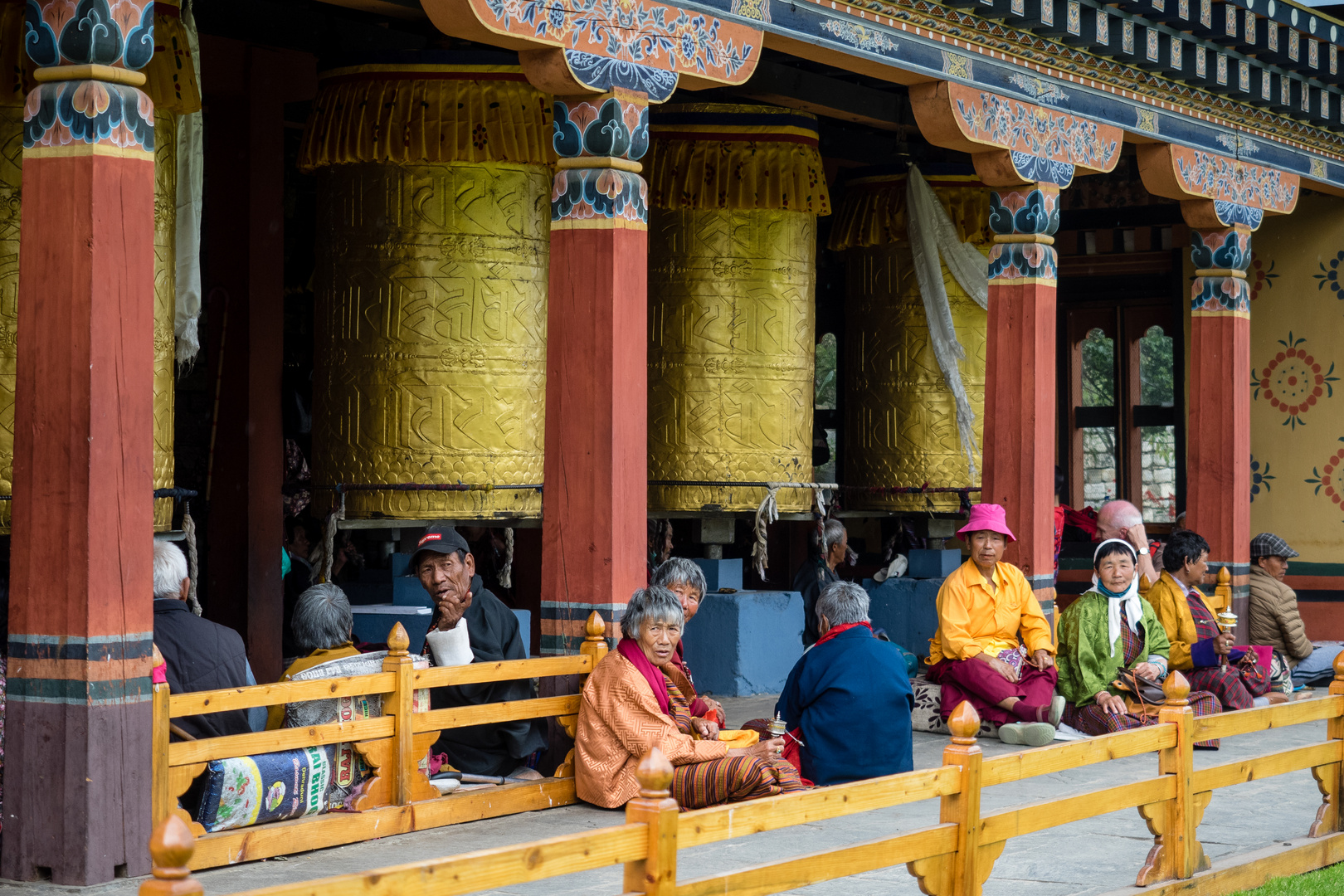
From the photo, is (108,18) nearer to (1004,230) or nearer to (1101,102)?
(1004,230)

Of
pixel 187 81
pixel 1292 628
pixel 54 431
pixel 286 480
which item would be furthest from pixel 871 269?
pixel 54 431

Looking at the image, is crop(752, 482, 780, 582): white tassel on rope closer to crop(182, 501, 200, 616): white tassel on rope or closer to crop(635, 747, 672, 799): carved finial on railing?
crop(182, 501, 200, 616): white tassel on rope

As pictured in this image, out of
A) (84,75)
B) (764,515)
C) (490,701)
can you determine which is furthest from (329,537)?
(84,75)

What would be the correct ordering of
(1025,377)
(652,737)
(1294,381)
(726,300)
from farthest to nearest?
(1294,381), (726,300), (1025,377), (652,737)

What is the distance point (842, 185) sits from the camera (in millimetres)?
10703

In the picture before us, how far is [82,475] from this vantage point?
15.1ft

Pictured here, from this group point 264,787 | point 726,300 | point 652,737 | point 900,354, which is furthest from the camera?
point 900,354

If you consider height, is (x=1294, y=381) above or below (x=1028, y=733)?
above

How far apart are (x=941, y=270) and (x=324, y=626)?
544 cm

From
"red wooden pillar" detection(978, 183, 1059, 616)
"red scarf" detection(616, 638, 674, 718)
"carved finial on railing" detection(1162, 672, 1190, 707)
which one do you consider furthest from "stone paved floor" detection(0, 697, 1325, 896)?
"red wooden pillar" detection(978, 183, 1059, 616)

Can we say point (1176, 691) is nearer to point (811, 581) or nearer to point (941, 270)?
point (811, 581)

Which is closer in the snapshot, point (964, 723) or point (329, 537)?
point (964, 723)

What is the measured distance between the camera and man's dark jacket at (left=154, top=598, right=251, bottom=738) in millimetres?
5234

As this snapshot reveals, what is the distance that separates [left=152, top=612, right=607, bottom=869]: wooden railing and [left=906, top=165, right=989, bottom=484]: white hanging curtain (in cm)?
453
